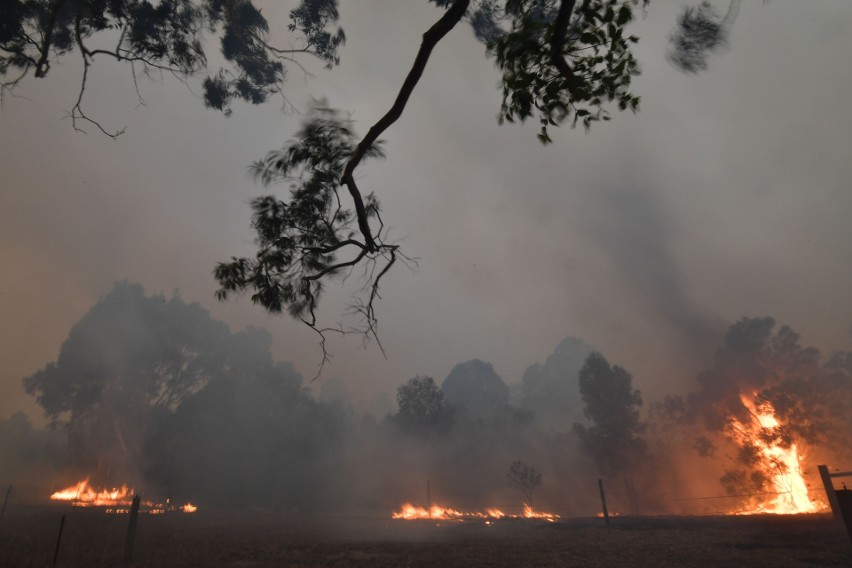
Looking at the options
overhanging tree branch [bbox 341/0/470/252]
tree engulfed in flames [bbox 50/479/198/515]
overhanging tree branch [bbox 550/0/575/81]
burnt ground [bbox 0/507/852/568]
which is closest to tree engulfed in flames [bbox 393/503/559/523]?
tree engulfed in flames [bbox 50/479/198/515]

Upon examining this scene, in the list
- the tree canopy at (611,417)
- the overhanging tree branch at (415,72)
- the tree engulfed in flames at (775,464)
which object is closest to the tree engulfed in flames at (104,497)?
the tree canopy at (611,417)

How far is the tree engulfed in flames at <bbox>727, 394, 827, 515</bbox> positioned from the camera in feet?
103

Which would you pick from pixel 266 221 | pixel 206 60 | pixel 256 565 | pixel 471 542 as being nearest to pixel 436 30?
pixel 266 221

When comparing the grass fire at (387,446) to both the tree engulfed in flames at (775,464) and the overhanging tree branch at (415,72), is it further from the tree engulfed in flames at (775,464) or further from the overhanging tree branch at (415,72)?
the overhanging tree branch at (415,72)

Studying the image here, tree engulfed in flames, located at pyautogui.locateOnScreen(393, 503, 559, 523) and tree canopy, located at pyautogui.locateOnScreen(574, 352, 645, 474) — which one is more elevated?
tree canopy, located at pyautogui.locateOnScreen(574, 352, 645, 474)

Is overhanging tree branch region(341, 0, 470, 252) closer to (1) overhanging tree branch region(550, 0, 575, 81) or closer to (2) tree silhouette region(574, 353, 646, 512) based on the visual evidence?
(1) overhanging tree branch region(550, 0, 575, 81)

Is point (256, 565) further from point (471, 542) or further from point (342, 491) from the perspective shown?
point (342, 491)

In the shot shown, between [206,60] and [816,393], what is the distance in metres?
51.5

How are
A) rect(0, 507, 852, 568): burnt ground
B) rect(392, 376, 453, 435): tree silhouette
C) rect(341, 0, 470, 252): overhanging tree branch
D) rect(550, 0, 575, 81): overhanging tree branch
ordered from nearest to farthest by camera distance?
1. rect(550, 0, 575, 81): overhanging tree branch
2. rect(341, 0, 470, 252): overhanging tree branch
3. rect(0, 507, 852, 568): burnt ground
4. rect(392, 376, 453, 435): tree silhouette

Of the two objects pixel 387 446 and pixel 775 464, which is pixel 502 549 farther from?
pixel 387 446

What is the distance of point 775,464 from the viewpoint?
1277 inches

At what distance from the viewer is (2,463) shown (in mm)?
62469

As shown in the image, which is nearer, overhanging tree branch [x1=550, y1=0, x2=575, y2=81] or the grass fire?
overhanging tree branch [x1=550, y1=0, x2=575, y2=81]

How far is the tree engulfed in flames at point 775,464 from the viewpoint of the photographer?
1240 inches
